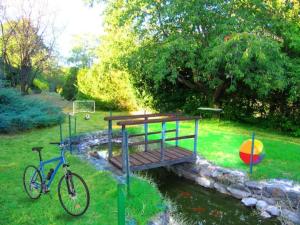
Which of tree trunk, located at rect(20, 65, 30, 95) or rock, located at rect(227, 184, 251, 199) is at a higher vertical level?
tree trunk, located at rect(20, 65, 30, 95)

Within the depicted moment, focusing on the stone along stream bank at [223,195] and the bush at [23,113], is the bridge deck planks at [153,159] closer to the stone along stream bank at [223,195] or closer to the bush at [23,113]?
the stone along stream bank at [223,195]

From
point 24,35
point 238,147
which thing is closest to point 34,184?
point 238,147

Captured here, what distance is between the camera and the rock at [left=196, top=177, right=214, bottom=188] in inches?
232

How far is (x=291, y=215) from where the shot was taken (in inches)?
183

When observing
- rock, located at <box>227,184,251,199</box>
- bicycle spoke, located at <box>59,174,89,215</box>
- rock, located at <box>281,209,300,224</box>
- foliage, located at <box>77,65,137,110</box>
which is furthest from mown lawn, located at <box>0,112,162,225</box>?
foliage, located at <box>77,65,137,110</box>

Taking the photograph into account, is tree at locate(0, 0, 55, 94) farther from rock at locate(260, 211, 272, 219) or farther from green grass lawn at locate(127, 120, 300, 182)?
rock at locate(260, 211, 272, 219)

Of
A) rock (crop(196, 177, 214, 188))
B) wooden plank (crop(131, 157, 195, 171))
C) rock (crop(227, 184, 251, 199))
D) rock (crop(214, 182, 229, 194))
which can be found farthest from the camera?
rock (crop(196, 177, 214, 188))

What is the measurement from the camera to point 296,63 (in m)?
9.02

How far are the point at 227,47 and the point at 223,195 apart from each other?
474 centimetres

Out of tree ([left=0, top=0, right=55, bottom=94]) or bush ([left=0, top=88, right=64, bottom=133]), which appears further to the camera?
tree ([left=0, top=0, right=55, bottom=94])

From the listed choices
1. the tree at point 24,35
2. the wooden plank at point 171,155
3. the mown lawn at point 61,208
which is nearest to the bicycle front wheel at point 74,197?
the mown lawn at point 61,208

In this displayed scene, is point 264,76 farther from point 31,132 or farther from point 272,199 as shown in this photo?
point 31,132

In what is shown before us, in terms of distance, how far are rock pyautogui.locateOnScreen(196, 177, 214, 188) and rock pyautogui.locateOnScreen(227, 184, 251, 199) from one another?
432 millimetres

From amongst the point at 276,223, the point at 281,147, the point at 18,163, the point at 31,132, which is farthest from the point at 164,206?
the point at 31,132
